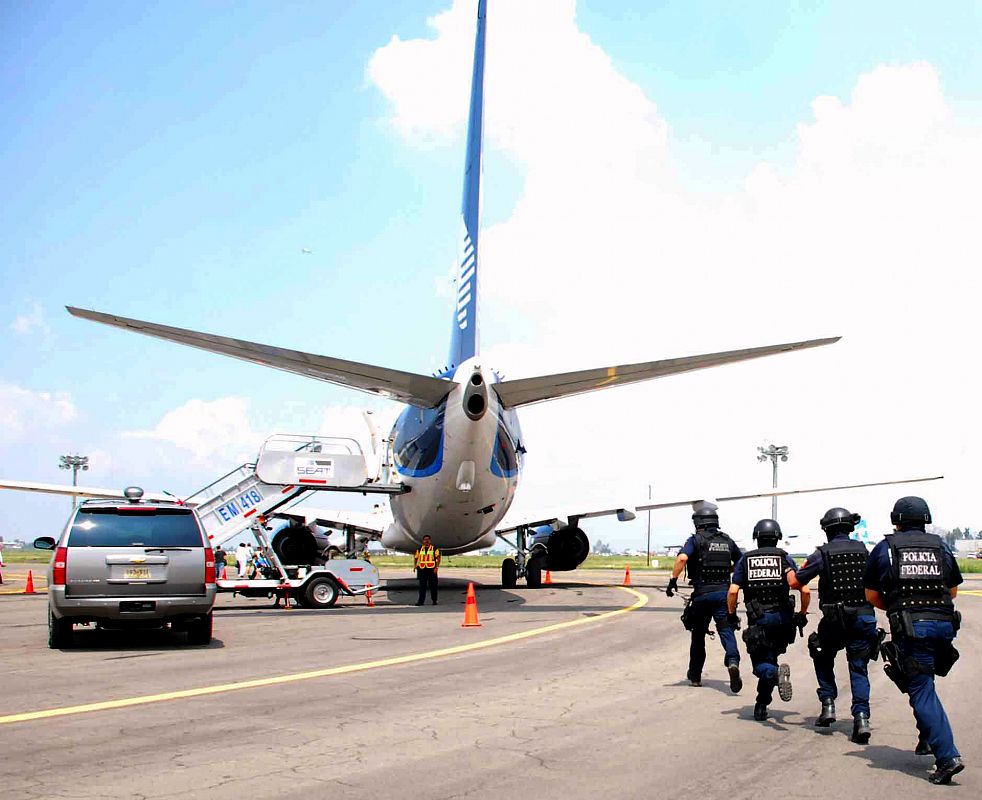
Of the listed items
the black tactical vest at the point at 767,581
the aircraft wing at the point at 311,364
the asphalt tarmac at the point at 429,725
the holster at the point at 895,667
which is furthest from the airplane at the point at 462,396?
the holster at the point at 895,667

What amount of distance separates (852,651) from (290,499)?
16.8 m

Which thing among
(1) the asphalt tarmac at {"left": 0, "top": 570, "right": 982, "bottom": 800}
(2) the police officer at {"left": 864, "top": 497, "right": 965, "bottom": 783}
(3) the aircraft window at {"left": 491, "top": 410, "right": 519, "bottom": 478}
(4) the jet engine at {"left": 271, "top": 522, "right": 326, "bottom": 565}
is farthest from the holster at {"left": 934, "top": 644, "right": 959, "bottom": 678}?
(4) the jet engine at {"left": 271, "top": 522, "right": 326, "bottom": 565}

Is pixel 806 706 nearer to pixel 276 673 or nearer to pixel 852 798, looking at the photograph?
pixel 852 798

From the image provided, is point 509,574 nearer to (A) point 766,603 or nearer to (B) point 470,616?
(B) point 470,616

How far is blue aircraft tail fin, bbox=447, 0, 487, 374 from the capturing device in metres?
23.3

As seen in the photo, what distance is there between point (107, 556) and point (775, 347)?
10669 millimetres

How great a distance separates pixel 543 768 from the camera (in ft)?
20.7

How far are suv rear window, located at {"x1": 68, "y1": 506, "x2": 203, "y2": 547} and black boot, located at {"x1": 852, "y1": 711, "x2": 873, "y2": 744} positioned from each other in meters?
9.12

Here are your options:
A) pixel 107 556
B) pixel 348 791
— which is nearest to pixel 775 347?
pixel 107 556

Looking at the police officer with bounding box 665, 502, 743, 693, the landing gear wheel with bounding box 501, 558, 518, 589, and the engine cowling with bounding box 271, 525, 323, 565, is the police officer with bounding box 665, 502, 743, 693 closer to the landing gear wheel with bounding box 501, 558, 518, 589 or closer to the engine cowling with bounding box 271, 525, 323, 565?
the engine cowling with bounding box 271, 525, 323, 565

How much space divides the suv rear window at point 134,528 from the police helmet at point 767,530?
8.01 meters

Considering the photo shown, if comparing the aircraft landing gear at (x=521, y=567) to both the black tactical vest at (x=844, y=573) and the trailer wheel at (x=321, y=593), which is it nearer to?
the trailer wheel at (x=321, y=593)

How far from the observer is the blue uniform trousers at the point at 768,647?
8234 mm

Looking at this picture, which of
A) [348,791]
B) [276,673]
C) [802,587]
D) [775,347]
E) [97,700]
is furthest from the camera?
[775,347]
